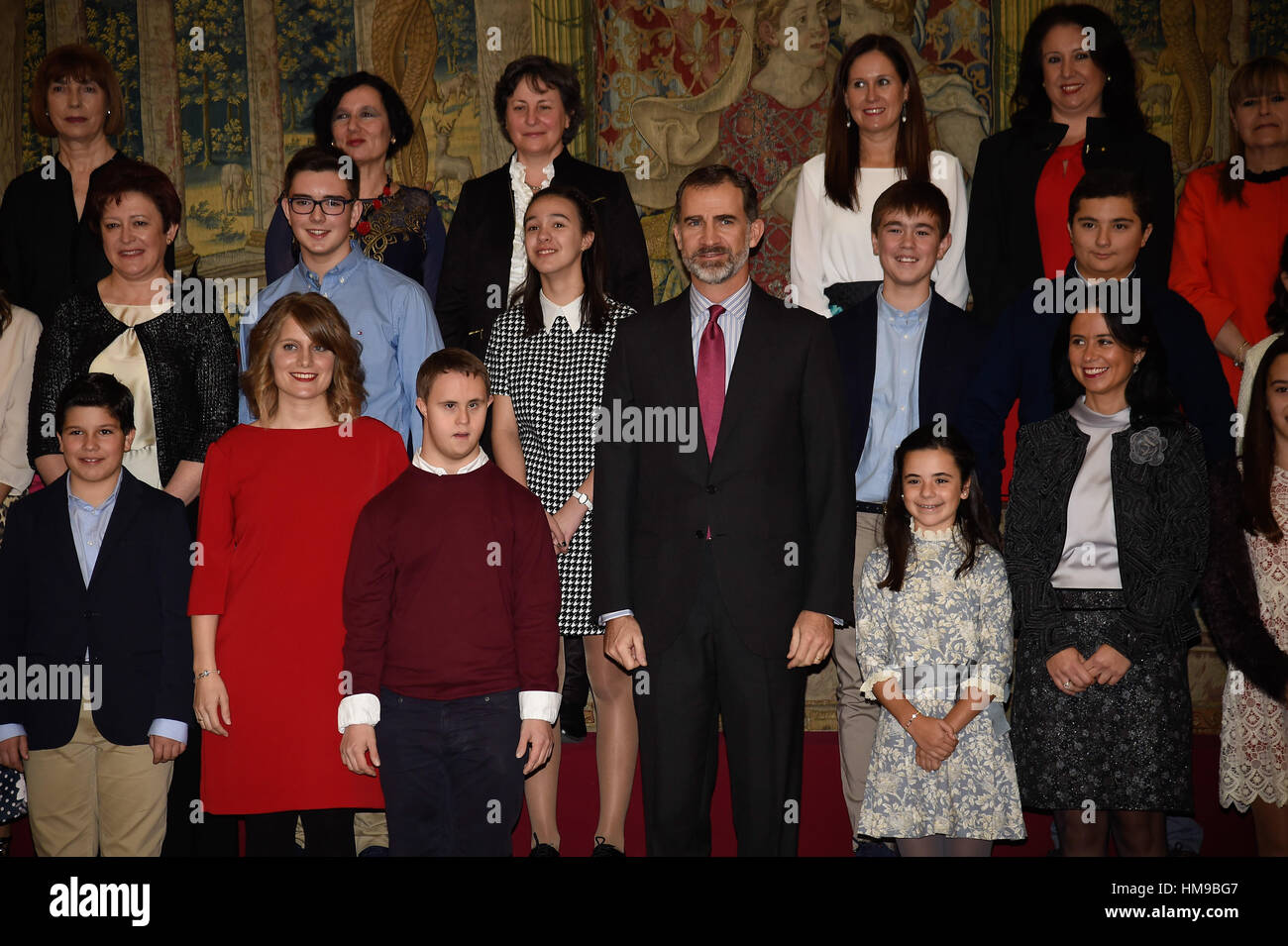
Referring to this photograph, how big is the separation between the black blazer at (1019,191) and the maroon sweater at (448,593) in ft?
7.23

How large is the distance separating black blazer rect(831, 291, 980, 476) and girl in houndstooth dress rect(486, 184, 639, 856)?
2.84 ft

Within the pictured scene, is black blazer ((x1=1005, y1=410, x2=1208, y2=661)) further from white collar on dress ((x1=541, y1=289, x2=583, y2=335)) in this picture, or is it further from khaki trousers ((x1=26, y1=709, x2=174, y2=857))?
khaki trousers ((x1=26, y1=709, x2=174, y2=857))

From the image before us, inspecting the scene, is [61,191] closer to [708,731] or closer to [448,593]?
[448,593]


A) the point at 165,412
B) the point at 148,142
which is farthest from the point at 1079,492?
the point at 148,142

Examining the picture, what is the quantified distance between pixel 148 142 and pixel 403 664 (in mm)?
4491

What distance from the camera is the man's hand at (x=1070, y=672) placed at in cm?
399

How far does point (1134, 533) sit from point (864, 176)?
181cm

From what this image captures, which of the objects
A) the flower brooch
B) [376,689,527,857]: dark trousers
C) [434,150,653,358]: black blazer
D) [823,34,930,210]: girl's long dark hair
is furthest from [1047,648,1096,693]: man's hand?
[434,150,653,358]: black blazer

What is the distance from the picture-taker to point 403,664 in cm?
379

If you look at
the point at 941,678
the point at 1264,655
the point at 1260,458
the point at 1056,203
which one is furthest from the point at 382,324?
the point at 1264,655

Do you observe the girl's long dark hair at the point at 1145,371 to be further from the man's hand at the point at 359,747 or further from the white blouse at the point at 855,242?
the man's hand at the point at 359,747

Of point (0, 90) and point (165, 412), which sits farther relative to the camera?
point (0, 90)

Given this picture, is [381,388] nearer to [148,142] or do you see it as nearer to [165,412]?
[165,412]

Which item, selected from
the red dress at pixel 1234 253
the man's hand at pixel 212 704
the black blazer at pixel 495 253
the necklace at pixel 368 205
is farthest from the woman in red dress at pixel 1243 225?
the man's hand at pixel 212 704
